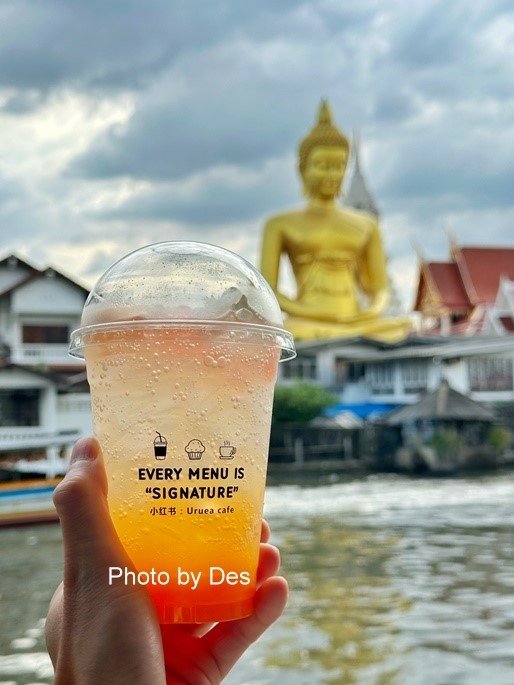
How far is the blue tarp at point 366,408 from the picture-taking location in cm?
1504

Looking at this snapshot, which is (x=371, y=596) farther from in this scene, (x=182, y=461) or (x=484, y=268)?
(x=484, y=268)

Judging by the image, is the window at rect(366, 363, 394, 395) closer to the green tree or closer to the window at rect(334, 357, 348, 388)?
the window at rect(334, 357, 348, 388)

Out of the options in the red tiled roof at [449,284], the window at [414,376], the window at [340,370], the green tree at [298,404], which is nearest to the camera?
the green tree at [298,404]

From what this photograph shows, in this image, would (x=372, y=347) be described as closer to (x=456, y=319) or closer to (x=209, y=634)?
(x=456, y=319)

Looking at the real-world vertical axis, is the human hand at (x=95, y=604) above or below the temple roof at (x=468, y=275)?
below

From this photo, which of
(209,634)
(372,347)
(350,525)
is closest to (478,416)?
(372,347)

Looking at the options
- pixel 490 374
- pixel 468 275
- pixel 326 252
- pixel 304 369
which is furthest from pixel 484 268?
pixel 304 369

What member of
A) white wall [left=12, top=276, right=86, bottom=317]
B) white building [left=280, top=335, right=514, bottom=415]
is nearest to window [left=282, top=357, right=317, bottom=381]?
white building [left=280, top=335, right=514, bottom=415]

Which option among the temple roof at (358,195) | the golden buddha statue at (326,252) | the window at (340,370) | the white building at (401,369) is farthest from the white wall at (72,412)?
the temple roof at (358,195)

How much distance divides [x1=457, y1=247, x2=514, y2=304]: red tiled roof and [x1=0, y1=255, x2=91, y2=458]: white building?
962 centimetres

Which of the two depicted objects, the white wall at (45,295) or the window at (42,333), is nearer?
the white wall at (45,295)

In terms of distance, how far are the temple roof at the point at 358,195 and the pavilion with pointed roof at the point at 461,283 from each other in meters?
7.73

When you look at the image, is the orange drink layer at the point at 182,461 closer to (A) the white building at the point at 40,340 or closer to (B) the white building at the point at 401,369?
(A) the white building at the point at 40,340

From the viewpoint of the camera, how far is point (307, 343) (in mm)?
15703
